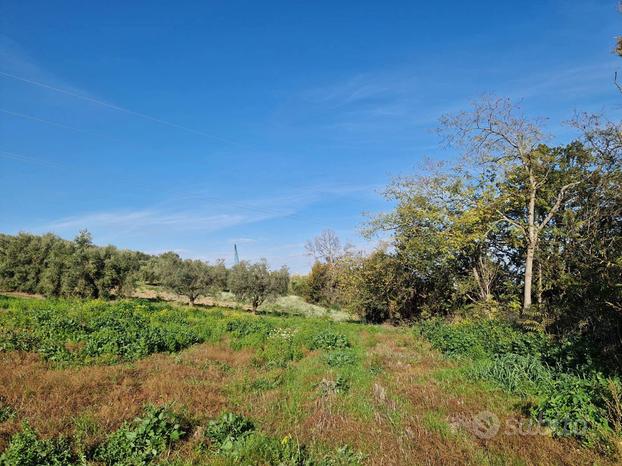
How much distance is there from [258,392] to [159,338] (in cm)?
610

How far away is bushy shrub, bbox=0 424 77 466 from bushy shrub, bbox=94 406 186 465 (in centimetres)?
39

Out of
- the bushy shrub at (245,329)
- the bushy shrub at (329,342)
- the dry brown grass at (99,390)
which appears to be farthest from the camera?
the bushy shrub at (245,329)

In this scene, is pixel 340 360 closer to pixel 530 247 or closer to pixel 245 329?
pixel 245 329

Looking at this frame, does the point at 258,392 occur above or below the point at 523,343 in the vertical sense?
below

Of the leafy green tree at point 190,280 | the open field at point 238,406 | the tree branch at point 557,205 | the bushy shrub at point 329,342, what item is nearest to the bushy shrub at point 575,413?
the open field at point 238,406

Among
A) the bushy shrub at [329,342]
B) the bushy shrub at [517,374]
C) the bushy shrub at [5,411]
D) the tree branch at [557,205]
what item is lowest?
the bushy shrub at [329,342]

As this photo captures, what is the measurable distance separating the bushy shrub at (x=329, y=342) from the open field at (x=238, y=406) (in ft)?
5.52

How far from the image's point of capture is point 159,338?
1316 cm

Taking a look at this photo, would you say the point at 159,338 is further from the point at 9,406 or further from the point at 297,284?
the point at 297,284

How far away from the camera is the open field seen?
5215 millimetres

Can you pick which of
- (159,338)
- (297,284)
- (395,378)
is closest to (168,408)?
(395,378)

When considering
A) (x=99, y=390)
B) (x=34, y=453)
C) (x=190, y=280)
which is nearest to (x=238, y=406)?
(x=99, y=390)

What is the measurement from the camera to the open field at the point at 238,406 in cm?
521

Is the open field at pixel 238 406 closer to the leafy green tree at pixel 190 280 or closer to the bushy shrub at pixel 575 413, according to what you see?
the bushy shrub at pixel 575 413
